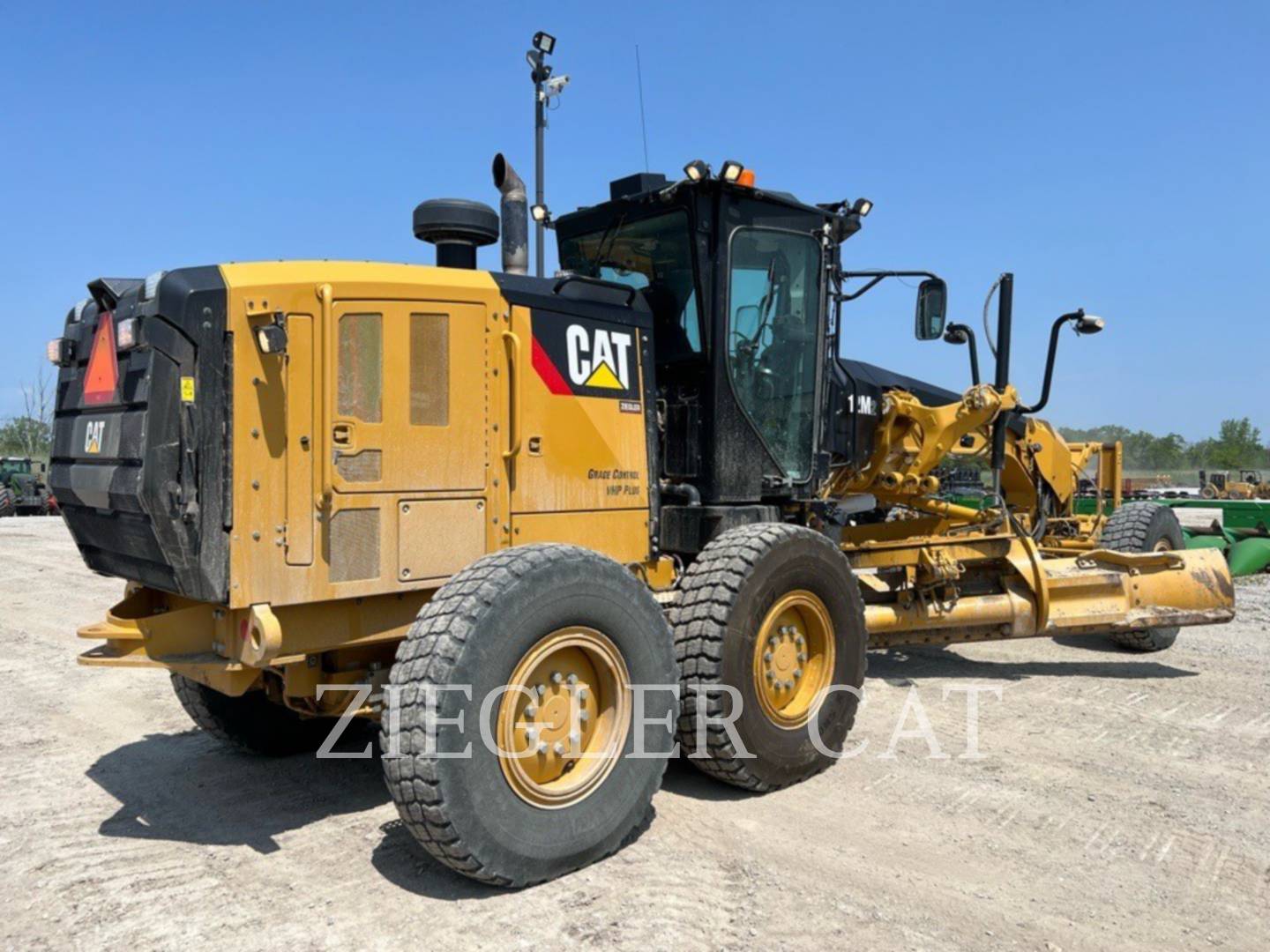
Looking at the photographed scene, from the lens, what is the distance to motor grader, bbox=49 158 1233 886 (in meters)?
3.45

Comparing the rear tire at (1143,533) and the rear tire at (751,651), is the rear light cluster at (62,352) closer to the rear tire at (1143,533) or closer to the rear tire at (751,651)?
the rear tire at (751,651)

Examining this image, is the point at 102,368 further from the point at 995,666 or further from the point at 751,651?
the point at 995,666

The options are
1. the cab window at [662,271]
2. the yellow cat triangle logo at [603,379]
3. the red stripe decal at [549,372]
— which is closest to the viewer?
the red stripe decal at [549,372]

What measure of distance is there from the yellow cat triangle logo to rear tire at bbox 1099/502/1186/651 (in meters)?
5.47

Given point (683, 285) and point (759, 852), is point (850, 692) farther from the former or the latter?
point (683, 285)

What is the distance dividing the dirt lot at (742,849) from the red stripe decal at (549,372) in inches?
73.7

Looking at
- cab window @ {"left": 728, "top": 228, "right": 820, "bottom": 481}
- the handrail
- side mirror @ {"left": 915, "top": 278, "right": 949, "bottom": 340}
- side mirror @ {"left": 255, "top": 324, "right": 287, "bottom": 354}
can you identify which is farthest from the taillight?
side mirror @ {"left": 915, "top": 278, "right": 949, "bottom": 340}

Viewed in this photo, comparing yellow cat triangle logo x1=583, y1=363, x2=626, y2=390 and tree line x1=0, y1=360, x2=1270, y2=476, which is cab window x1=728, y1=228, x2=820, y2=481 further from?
tree line x1=0, y1=360, x2=1270, y2=476

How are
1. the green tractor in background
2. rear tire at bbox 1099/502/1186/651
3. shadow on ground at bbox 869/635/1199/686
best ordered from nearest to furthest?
1. shadow on ground at bbox 869/635/1199/686
2. rear tire at bbox 1099/502/1186/651
3. the green tractor in background

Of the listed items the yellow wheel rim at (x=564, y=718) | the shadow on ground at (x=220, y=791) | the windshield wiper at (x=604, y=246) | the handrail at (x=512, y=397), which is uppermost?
the windshield wiper at (x=604, y=246)

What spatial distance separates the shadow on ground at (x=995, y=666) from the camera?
7.19 meters

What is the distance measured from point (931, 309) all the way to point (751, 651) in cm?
264
